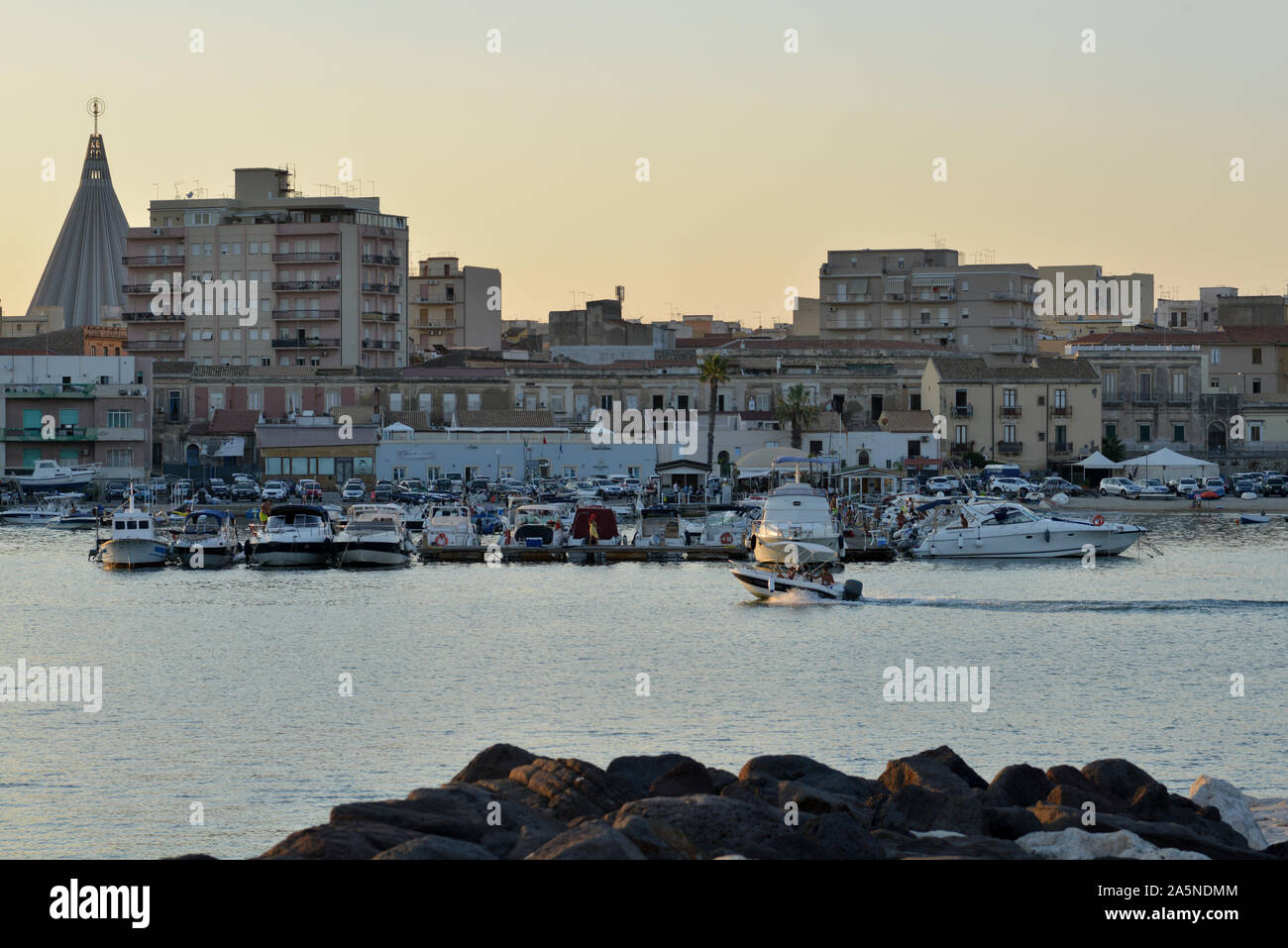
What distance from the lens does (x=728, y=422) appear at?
99.8m

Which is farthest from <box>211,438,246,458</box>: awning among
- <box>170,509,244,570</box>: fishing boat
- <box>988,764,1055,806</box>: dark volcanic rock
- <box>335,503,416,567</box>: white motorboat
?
<box>988,764,1055,806</box>: dark volcanic rock

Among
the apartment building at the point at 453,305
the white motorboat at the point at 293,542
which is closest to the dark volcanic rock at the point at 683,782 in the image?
the white motorboat at the point at 293,542

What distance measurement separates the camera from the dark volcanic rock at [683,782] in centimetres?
2119

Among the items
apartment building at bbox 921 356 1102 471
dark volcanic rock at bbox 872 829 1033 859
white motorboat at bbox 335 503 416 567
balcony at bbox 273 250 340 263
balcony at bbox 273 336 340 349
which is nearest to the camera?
dark volcanic rock at bbox 872 829 1033 859

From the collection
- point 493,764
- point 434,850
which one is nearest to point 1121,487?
point 493,764


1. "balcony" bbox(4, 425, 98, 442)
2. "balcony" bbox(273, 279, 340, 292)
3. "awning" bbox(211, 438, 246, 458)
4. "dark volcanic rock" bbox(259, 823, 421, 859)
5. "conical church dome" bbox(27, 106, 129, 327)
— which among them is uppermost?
"conical church dome" bbox(27, 106, 129, 327)

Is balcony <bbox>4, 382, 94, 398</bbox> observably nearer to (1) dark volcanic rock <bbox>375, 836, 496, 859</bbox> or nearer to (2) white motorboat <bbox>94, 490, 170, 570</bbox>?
(2) white motorboat <bbox>94, 490, 170, 570</bbox>

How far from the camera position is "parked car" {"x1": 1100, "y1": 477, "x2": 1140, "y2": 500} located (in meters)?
91.5

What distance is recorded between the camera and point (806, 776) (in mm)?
22375

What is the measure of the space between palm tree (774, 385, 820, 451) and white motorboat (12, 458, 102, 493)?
119 feet

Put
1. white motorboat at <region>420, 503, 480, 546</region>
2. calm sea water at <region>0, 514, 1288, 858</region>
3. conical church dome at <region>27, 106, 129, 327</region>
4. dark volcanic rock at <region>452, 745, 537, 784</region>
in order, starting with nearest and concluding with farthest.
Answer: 1. dark volcanic rock at <region>452, 745, 537, 784</region>
2. calm sea water at <region>0, 514, 1288, 858</region>
3. white motorboat at <region>420, 503, 480, 546</region>
4. conical church dome at <region>27, 106, 129, 327</region>

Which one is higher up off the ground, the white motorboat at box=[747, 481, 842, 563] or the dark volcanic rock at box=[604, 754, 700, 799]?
the white motorboat at box=[747, 481, 842, 563]

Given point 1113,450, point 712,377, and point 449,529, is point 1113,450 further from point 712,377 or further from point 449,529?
point 449,529
